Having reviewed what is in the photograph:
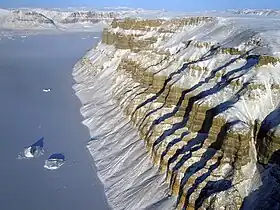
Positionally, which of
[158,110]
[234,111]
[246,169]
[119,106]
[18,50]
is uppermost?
[234,111]

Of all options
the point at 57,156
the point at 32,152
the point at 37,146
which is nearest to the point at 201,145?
the point at 57,156

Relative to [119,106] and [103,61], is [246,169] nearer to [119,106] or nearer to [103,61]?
[119,106]

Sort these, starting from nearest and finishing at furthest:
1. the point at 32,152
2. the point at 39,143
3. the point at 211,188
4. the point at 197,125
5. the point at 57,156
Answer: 1. the point at 211,188
2. the point at 197,125
3. the point at 57,156
4. the point at 32,152
5. the point at 39,143

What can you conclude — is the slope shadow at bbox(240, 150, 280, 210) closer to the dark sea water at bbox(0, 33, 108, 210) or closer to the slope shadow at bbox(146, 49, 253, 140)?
the dark sea water at bbox(0, 33, 108, 210)

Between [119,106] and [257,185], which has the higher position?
[257,185]

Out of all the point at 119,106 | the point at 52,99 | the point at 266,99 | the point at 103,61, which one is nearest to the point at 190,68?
the point at 266,99

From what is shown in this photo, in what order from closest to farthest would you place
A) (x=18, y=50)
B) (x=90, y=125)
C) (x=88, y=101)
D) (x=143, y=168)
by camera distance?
1. (x=143, y=168)
2. (x=90, y=125)
3. (x=88, y=101)
4. (x=18, y=50)

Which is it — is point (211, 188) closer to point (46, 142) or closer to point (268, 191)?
point (268, 191)
